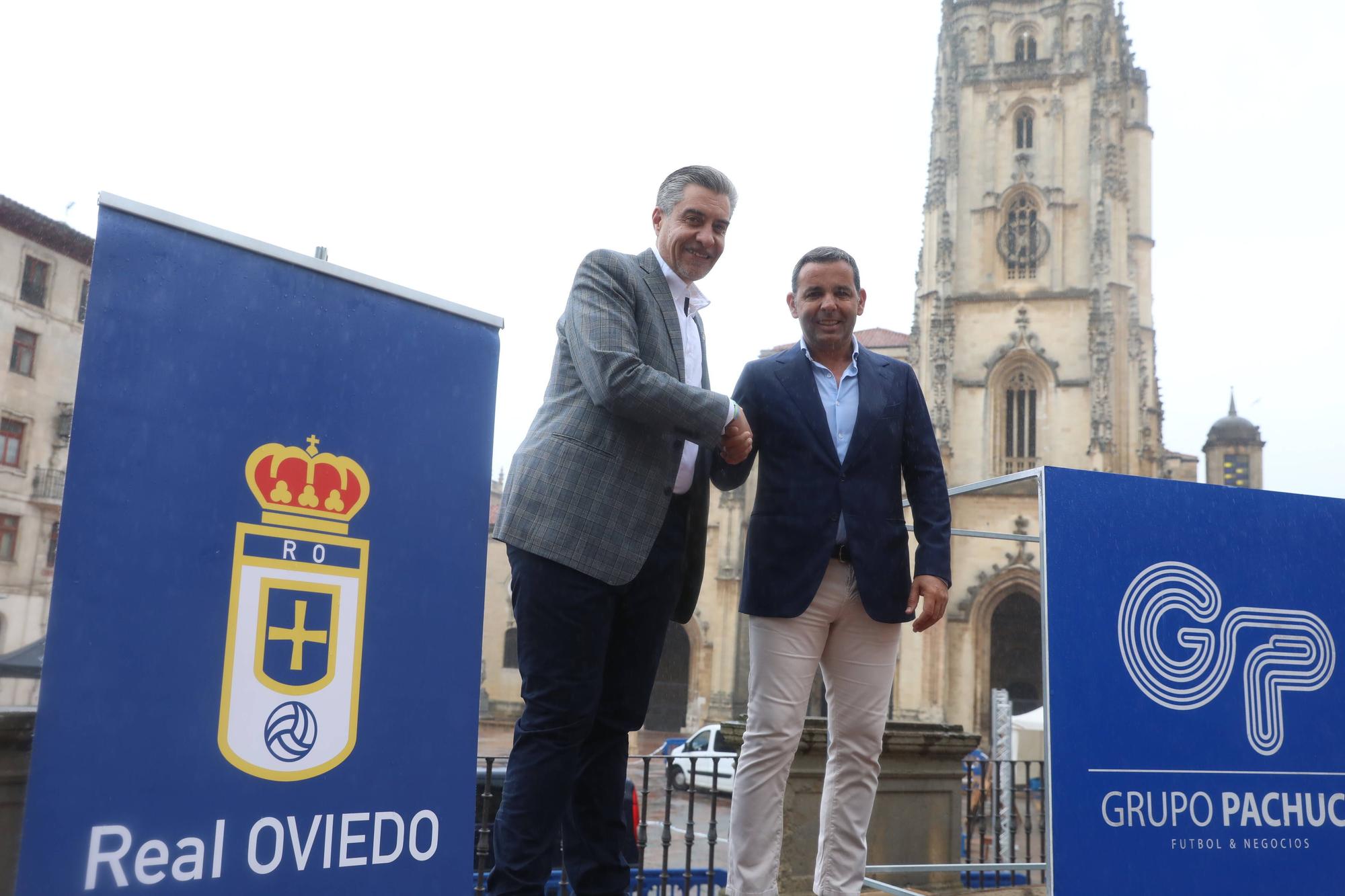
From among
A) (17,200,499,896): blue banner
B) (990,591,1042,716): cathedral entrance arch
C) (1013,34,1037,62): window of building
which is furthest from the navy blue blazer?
(1013,34,1037,62): window of building

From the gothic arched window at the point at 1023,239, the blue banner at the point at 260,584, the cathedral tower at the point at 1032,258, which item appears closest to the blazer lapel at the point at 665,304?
the blue banner at the point at 260,584

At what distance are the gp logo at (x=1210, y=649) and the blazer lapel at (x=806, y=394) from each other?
104 centimetres

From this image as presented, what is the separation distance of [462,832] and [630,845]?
52cm

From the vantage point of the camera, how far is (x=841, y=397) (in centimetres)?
351

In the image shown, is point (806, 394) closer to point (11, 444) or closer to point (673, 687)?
point (11, 444)

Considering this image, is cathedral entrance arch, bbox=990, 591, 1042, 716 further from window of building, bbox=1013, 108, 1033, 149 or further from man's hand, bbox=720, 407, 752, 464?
man's hand, bbox=720, 407, 752, 464

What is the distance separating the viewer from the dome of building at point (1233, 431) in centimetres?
5391

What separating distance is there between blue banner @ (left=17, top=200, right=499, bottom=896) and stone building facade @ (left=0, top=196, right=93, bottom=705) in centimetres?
3

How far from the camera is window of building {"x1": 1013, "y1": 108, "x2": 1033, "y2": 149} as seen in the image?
107 feet

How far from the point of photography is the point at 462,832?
2510 mm

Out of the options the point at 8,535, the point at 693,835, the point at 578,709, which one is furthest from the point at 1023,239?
the point at 8,535

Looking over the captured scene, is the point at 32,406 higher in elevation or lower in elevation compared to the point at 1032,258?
lower

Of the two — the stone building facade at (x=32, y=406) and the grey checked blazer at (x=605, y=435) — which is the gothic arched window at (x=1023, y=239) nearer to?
the grey checked blazer at (x=605, y=435)

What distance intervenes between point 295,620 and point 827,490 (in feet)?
5.31
